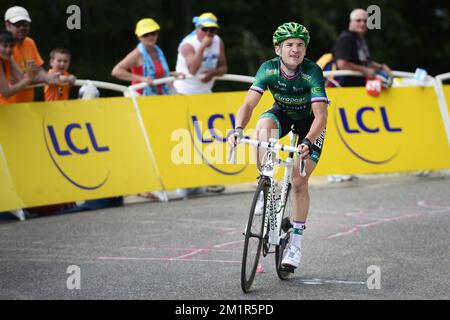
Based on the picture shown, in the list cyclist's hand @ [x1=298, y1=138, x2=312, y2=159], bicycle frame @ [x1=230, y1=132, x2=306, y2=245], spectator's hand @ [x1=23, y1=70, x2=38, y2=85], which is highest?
spectator's hand @ [x1=23, y1=70, x2=38, y2=85]

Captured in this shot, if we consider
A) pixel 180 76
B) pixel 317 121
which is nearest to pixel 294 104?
pixel 317 121

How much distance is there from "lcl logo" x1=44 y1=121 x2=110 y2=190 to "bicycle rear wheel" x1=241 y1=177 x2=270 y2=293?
195 inches

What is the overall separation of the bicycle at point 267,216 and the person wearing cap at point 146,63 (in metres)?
5.46

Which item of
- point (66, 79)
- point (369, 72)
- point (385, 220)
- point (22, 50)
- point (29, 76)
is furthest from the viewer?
point (369, 72)

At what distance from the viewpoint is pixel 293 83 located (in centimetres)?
835

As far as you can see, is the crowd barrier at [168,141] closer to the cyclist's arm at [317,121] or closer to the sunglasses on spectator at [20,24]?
the sunglasses on spectator at [20,24]

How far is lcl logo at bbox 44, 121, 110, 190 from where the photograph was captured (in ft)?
40.8

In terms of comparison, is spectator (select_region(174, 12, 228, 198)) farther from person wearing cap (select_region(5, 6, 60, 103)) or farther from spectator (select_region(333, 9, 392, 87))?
person wearing cap (select_region(5, 6, 60, 103))

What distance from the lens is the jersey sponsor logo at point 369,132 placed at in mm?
14508

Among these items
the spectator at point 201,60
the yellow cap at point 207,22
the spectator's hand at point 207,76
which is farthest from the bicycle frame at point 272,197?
the yellow cap at point 207,22

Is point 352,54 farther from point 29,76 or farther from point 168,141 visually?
point 29,76

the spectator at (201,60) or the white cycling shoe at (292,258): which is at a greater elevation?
the spectator at (201,60)

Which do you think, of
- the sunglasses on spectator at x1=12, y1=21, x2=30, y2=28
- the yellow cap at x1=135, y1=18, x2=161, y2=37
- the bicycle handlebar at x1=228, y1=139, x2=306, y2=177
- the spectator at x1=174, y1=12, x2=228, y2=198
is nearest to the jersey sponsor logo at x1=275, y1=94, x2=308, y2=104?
the bicycle handlebar at x1=228, y1=139, x2=306, y2=177

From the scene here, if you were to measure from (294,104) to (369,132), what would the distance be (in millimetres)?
6292
